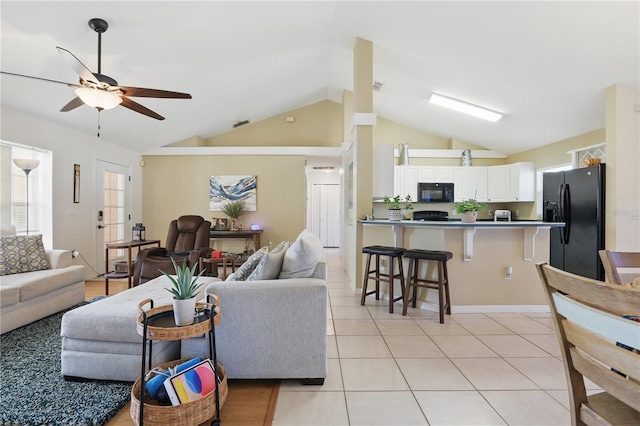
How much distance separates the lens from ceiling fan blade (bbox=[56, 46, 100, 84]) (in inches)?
76.9

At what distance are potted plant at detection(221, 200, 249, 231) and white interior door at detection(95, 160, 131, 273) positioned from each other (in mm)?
1753

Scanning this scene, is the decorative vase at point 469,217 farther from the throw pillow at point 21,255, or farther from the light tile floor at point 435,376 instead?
the throw pillow at point 21,255

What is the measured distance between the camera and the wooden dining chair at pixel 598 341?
0.73m

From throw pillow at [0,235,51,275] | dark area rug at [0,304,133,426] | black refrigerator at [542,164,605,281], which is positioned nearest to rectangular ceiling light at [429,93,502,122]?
black refrigerator at [542,164,605,281]

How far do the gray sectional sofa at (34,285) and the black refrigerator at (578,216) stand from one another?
5.87 meters

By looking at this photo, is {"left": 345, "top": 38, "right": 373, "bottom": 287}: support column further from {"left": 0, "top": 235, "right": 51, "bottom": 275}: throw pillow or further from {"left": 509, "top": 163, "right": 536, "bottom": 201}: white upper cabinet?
{"left": 0, "top": 235, "right": 51, "bottom": 275}: throw pillow

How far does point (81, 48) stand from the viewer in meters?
2.84

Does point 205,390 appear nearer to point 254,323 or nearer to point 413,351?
point 254,323

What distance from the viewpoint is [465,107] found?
479 cm

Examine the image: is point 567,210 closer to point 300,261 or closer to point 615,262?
point 615,262

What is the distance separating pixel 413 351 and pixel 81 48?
403 cm

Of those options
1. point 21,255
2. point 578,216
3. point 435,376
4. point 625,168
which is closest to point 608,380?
point 435,376

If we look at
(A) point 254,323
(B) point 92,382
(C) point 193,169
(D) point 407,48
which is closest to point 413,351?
(A) point 254,323

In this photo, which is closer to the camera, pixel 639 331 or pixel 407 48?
pixel 639 331
